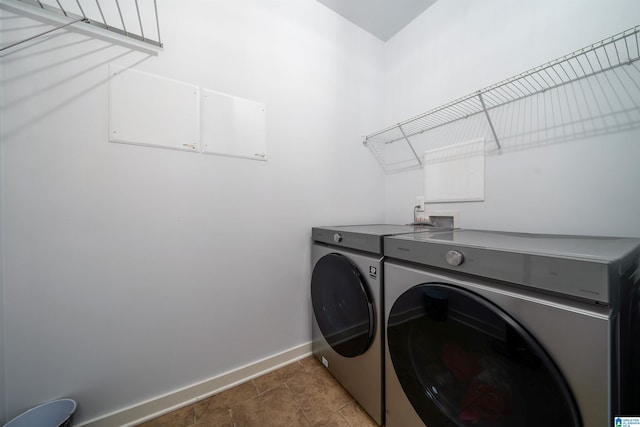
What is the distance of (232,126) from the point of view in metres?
1.23

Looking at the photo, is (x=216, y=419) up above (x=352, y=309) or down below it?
below

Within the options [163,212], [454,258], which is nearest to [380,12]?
[454,258]

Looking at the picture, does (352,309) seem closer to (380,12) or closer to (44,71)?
(44,71)

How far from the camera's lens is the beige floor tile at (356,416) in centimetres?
100

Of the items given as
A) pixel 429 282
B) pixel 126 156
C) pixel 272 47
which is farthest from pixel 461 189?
pixel 126 156

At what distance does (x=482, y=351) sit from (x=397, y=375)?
0.40 metres

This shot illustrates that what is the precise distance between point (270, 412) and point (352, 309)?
67cm

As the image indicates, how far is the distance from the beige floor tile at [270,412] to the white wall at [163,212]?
0.72ft

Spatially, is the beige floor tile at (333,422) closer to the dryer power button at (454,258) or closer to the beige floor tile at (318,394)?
the beige floor tile at (318,394)

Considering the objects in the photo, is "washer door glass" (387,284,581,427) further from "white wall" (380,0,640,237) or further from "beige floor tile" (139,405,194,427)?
"beige floor tile" (139,405,194,427)

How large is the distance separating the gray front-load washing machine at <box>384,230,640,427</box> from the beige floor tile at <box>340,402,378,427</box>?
0.84ft

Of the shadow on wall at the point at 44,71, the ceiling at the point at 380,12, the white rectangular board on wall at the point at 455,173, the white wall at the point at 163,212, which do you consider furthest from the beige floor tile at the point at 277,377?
the ceiling at the point at 380,12

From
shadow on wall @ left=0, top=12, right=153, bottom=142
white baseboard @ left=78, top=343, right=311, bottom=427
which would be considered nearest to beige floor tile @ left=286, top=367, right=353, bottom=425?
white baseboard @ left=78, top=343, right=311, bottom=427

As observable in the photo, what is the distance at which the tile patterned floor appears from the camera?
1.01m
